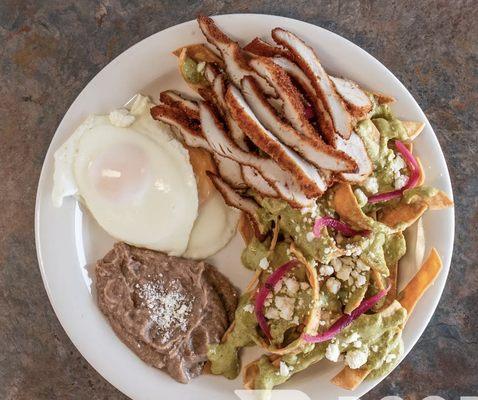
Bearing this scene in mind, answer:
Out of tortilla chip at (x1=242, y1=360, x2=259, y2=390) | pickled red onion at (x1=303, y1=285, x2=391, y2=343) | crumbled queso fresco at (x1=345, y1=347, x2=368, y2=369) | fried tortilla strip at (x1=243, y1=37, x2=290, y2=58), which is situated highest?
fried tortilla strip at (x1=243, y1=37, x2=290, y2=58)

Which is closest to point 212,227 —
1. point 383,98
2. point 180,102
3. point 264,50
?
point 180,102

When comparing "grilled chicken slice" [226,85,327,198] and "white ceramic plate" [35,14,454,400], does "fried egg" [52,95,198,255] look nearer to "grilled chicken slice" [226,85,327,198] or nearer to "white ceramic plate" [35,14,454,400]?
"white ceramic plate" [35,14,454,400]

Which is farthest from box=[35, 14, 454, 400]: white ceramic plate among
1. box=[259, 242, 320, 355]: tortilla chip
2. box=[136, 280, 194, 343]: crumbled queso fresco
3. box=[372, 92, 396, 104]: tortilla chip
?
box=[259, 242, 320, 355]: tortilla chip

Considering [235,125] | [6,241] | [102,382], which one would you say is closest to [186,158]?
[235,125]

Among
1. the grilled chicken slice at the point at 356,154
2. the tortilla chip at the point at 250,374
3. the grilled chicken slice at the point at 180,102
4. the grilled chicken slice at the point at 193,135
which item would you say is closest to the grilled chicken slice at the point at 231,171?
the grilled chicken slice at the point at 193,135

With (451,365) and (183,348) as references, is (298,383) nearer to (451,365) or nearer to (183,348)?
(183,348)

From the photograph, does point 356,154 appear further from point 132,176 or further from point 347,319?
point 132,176
